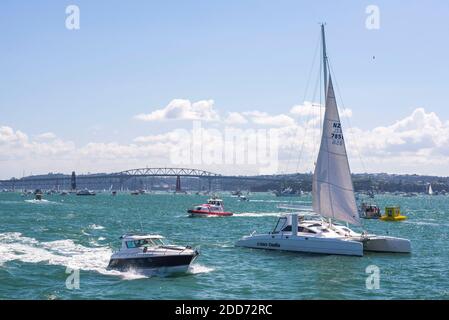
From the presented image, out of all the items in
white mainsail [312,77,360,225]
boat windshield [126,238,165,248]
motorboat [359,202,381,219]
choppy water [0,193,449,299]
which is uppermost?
white mainsail [312,77,360,225]

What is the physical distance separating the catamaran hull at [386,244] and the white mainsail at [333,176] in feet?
6.39

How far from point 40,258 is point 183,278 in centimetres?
1206

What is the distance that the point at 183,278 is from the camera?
1206 inches

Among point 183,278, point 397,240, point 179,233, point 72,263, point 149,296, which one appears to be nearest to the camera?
point 149,296

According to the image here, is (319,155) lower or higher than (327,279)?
higher

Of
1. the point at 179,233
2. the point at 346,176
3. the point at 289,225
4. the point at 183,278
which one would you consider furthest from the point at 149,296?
the point at 179,233

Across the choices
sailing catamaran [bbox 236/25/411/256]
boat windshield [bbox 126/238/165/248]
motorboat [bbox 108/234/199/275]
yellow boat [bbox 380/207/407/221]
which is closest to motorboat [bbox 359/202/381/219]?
yellow boat [bbox 380/207/407/221]

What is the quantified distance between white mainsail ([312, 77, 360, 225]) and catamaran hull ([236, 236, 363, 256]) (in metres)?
3.73

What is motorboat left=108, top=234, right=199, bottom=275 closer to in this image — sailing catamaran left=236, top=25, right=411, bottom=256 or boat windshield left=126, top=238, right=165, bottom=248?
boat windshield left=126, top=238, right=165, bottom=248

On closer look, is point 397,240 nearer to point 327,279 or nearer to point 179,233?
point 327,279

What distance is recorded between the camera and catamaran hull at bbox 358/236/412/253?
1654 inches

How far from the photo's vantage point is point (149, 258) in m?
31.2

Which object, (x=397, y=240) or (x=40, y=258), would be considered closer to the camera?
(x=40, y=258)

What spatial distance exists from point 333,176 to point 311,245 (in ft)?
20.1
